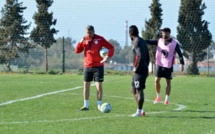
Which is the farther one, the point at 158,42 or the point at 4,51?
the point at 4,51

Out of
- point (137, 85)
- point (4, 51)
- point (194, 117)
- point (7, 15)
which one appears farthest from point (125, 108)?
point (7, 15)

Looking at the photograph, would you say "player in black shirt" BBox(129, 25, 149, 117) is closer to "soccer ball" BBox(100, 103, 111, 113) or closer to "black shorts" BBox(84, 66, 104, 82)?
"soccer ball" BBox(100, 103, 111, 113)

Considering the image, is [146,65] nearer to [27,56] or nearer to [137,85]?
[137,85]

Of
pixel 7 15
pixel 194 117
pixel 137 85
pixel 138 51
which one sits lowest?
pixel 194 117

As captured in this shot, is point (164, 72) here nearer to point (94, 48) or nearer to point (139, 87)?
point (94, 48)

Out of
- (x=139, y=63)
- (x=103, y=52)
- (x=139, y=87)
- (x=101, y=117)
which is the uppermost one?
(x=103, y=52)

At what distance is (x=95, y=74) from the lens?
11156 millimetres

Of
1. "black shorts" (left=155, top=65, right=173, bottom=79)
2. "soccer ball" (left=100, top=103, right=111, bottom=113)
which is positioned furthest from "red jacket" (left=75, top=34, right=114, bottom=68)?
"black shorts" (left=155, top=65, right=173, bottom=79)

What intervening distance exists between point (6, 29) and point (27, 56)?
260 centimetres

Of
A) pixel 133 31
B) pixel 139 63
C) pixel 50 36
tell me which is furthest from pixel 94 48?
pixel 50 36

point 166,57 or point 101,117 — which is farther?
point 166,57

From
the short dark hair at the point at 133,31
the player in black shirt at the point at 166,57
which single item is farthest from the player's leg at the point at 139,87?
the player in black shirt at the point at 166,57

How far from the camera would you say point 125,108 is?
11125 millimetres

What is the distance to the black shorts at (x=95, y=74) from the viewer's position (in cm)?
1109
